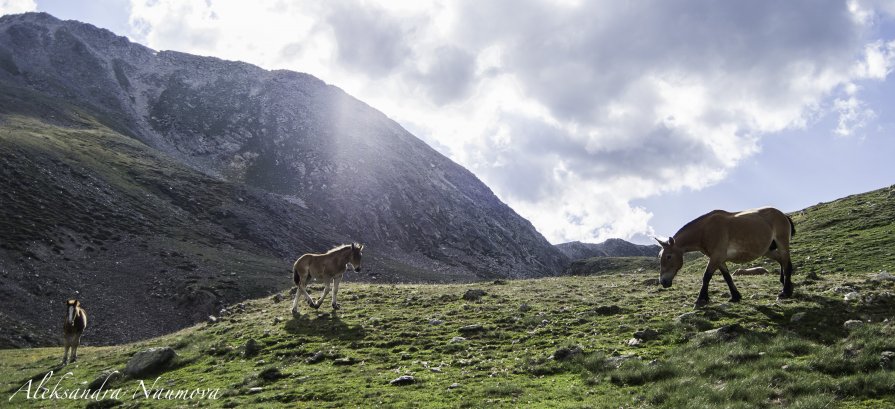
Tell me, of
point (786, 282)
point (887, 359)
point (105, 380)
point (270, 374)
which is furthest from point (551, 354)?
point (105, 380)

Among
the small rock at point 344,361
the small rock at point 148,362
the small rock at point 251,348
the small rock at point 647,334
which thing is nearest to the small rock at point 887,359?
the small rock at point 647,334

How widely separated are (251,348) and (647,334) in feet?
45.7

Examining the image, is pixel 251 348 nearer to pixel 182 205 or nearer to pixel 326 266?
pixel 326 266

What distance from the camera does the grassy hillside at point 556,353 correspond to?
10.8 m

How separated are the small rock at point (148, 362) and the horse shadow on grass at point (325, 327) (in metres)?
4.53

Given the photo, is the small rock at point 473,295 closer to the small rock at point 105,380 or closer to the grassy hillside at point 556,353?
the grassy hillside at point 556,353

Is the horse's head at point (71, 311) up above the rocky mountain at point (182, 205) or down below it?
below

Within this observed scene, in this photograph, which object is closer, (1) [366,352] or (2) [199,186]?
(1) [366,352]

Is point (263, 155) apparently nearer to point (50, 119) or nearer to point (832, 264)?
point (50, 119)

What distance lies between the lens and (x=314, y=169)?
564 feet

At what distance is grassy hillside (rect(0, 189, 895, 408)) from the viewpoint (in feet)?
35.3

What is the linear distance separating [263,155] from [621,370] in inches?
7141

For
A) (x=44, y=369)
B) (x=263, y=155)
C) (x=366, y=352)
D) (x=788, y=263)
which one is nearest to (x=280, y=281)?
(x=44, y=369)

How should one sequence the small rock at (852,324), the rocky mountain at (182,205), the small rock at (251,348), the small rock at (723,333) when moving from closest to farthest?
the small rock at (852,324), the small rock at (723,333), the small rock at (251,348), the rocky mountain at (182,205)
